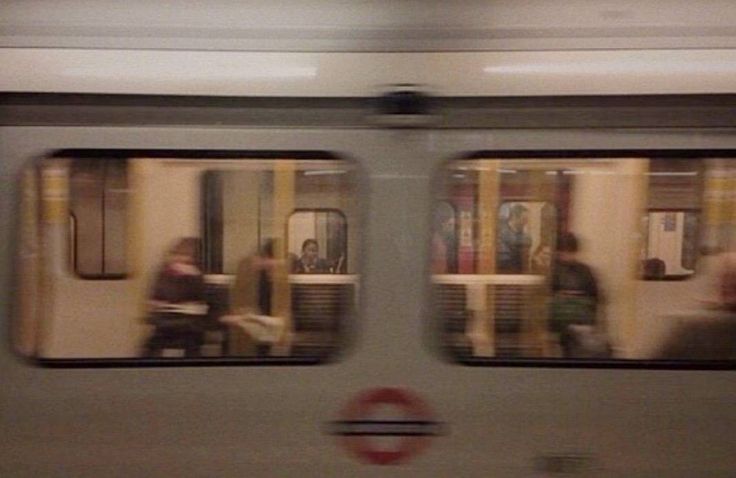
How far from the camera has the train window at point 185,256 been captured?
3.95m

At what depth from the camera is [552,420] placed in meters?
3.94

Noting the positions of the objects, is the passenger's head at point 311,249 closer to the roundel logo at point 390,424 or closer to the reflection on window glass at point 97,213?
the roundel logo at point 390,424

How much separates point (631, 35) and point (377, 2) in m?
0.95

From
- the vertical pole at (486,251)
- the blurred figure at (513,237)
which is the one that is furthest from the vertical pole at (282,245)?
the blurred figure at (513,237)

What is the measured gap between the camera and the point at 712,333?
3998 mm

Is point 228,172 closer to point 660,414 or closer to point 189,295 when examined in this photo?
point 189,295

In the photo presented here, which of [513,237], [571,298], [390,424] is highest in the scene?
[513,237]

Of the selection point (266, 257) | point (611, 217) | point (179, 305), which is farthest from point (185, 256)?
point (611, 217)

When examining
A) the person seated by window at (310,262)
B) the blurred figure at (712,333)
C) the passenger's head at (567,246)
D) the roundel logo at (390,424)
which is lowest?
the roundel logo at (390,424)

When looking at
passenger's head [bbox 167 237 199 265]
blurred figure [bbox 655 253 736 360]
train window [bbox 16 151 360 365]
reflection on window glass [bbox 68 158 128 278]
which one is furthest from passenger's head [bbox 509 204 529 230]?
reflection on window glass [bbox 68 158 128 278]

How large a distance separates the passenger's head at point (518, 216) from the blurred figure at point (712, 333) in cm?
70

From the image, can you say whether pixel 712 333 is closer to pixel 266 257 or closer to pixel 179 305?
pixel 266 257

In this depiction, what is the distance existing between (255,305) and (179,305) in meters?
0.29

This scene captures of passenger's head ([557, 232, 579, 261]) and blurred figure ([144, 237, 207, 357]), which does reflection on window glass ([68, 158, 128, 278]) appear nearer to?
blurred figure ([144, 237, 207, 357])
